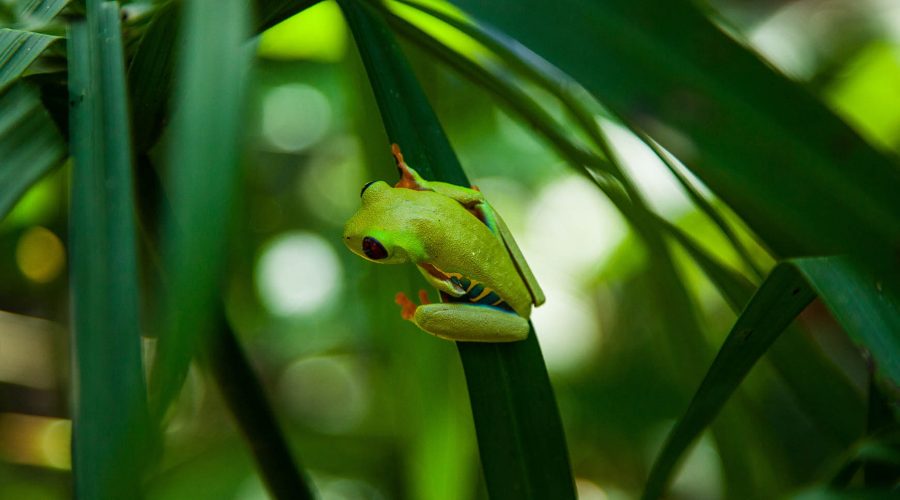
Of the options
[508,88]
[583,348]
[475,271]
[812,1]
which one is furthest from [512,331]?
[812,1]

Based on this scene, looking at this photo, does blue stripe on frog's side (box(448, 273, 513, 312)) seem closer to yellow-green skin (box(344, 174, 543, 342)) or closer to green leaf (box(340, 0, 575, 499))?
yellow-green skin (box(344, 174, 543, 342))

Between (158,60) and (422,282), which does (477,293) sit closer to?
(422,282)

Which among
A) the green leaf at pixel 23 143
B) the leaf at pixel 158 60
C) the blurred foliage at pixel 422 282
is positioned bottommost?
the blurred foliage at pixel 422 282

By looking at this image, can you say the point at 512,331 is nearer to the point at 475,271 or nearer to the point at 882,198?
the point at 475,271

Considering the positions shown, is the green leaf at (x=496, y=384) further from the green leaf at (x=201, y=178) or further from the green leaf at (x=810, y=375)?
the green leaf at (x=810, y=375)

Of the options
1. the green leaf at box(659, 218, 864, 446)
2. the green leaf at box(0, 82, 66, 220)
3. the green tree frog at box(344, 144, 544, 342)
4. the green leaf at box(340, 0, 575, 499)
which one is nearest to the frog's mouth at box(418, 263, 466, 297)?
the green tree frog at box(344, 144, 544, 342)

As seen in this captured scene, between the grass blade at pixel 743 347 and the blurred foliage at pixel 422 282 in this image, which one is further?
the blurred foliage at pixel 422 282

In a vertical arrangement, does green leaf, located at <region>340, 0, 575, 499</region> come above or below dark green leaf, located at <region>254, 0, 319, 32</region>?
below

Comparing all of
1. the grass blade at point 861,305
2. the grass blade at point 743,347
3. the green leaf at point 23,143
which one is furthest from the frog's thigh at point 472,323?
the green leaf at point 23,143
